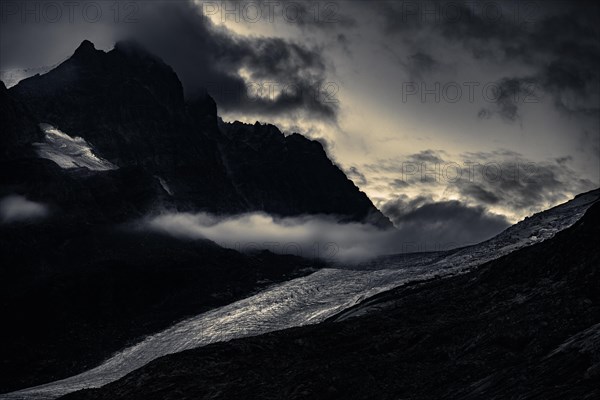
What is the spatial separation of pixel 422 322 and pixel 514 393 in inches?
819

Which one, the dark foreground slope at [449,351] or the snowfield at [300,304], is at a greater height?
the snowfield at [300,304]

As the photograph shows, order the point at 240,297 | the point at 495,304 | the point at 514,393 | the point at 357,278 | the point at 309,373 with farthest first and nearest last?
the point at 240,297
the point at 357,278
the point at 495,304
the point at 309,373
the point at 514,393

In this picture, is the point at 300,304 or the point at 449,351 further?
the point at 300,304

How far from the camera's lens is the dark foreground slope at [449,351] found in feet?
105

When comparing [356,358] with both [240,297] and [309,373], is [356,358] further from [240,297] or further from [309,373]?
[240,297]

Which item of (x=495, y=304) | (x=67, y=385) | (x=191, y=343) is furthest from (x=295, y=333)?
(x=191, y=343)

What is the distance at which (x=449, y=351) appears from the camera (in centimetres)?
4134

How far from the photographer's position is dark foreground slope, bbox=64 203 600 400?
105 ft

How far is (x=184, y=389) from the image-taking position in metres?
44.4

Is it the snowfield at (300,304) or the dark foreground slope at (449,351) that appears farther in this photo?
the snowfield at (300,304)

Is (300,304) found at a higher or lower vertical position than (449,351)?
higher

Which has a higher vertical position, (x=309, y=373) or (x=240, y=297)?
(x=240, y=297)

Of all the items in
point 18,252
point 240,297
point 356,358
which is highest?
point 18,252

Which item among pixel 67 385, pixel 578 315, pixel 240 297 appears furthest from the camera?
pixel 240 297
